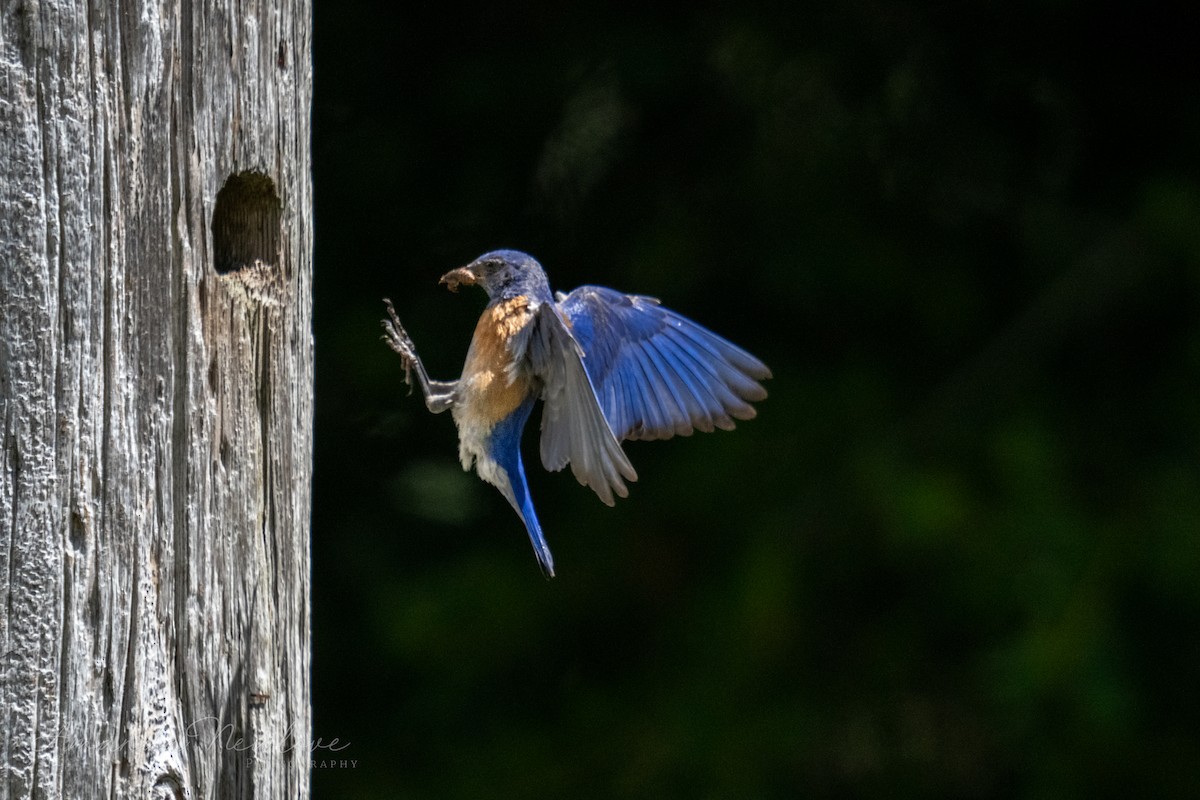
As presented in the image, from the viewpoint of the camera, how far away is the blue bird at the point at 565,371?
10.2 feet

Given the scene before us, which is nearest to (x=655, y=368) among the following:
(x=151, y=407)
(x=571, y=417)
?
(x=571, y=417)

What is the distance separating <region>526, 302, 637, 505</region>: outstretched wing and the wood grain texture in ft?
2.63

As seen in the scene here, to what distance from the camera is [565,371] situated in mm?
2936

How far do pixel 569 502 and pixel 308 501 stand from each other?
277cm

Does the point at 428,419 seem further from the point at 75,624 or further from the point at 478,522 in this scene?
the point at 75,624

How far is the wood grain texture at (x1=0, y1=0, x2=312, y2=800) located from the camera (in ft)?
5.15

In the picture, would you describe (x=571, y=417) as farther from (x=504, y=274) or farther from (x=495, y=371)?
(x=504, y=274)

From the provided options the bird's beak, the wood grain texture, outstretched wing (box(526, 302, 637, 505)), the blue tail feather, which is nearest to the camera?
the wood grain texture

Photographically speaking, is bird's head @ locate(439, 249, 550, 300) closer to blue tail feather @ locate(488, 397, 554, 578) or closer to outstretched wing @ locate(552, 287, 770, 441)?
outstretched wing @ locate(552, 287, 770, 441)

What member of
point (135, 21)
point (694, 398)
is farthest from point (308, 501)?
point (694, 398)

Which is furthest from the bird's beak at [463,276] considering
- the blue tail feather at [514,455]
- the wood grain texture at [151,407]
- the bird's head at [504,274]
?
the wood grain texture at [151,407]

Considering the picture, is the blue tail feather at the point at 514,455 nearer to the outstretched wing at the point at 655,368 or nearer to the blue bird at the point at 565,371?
the blue bird at the point at 565,371

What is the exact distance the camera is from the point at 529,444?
174 inches

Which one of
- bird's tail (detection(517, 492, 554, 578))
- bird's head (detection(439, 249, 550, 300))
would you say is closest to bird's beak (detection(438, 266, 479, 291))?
bird's head (detection(439, 249, 550, 300))
